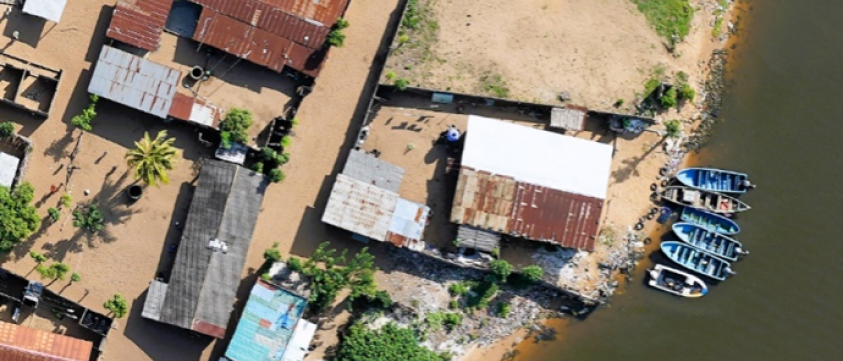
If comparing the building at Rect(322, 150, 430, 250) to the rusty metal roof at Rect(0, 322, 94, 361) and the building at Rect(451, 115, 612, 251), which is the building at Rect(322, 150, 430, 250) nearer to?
the building at Rect(451, 115, 612, 251)

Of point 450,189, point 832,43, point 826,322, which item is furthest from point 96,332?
point 832,43

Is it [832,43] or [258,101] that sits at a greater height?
[832,43]

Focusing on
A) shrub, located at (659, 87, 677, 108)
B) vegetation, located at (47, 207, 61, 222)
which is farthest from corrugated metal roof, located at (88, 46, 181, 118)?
shrub, located at (659, 87, 677, 108)

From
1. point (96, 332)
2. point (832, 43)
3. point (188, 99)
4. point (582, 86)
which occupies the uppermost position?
point (832, 43)

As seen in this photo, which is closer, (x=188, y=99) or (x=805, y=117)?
(x=188, y=99)

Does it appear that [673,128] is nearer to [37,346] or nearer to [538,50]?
[538,50]

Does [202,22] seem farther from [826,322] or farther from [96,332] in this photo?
[826,322]

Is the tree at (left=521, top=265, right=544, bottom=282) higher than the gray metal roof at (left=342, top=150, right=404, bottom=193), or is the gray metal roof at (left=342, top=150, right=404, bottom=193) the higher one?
the gray metal roof at (left=342, top=150, right=404, bottom=193)
